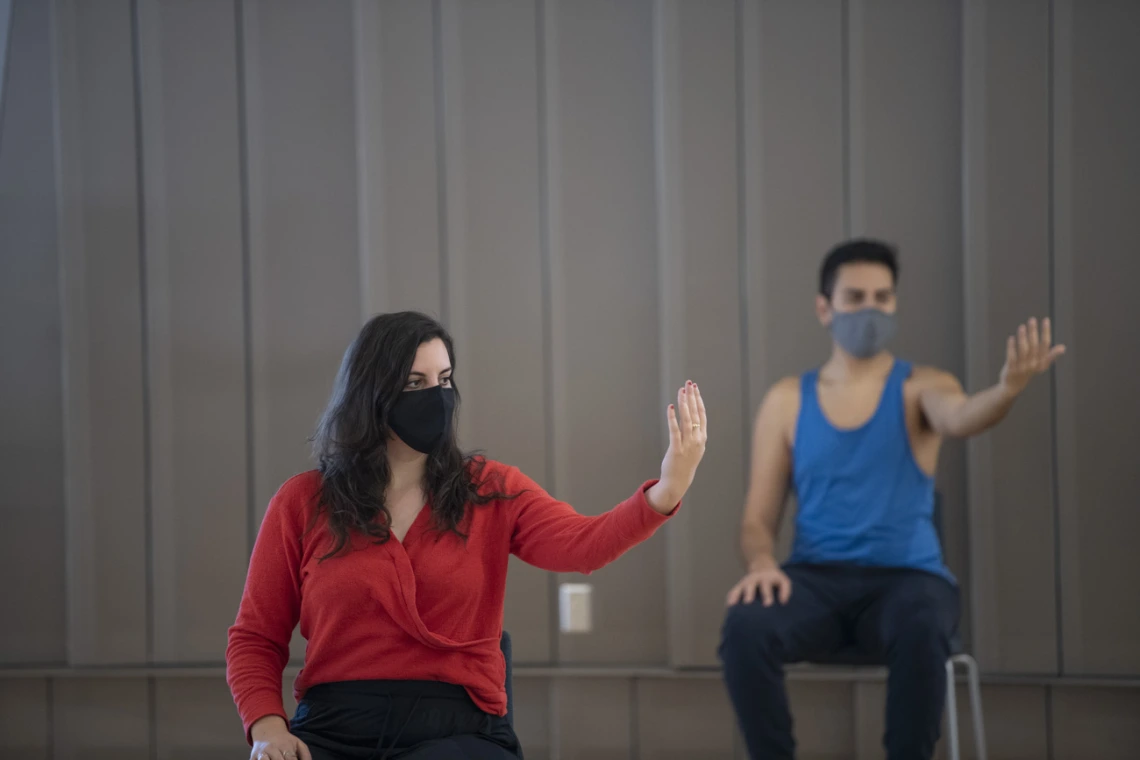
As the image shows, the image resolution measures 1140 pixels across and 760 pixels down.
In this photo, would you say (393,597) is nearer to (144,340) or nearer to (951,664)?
(951,664)

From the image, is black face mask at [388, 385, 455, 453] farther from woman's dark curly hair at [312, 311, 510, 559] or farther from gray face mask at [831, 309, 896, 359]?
gray face mask at [831, 309, 896, 359]

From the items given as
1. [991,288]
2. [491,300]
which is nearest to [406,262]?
[491,300]

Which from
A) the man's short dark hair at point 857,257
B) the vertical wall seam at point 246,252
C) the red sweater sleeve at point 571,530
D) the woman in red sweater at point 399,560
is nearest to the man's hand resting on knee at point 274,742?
the woman in red sweater at point 399,560

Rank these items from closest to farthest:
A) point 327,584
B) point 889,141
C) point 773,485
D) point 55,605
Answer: point 327,584
point 773,485
point 889,141
point 55,605

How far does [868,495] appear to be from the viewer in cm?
250

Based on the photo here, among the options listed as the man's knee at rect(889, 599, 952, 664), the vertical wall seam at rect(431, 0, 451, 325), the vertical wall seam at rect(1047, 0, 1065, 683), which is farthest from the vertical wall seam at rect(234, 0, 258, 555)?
the vertical wall seam at rect(1047, 0, 1065, 683)

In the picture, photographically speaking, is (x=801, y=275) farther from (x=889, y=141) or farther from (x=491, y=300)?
(x=491, y=300)

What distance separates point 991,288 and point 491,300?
4.82 ft

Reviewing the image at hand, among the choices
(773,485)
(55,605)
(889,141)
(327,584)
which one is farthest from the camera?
(55,605)

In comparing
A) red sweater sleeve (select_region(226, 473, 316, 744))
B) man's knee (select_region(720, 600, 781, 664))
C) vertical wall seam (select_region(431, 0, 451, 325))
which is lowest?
man's knee (select_region(720, 600, 781, 664))

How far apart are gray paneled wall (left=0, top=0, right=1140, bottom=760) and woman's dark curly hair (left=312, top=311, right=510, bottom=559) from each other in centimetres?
119

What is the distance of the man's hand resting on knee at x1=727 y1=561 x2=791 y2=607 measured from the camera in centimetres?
238

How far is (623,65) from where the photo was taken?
3.01 metres

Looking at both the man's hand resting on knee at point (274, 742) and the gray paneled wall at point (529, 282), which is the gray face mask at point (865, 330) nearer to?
the gray paneled wall at point (529, 282)
